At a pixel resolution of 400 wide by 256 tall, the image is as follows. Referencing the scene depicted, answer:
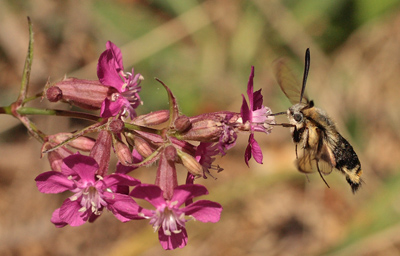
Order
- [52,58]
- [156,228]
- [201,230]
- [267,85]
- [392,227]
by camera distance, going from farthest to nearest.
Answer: [267,85]
[52,58]
[201,230]
[392,227]
[156,228]

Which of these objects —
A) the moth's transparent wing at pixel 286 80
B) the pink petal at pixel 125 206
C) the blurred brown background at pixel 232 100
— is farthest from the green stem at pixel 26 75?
the blurred brown background at pixel 232 100

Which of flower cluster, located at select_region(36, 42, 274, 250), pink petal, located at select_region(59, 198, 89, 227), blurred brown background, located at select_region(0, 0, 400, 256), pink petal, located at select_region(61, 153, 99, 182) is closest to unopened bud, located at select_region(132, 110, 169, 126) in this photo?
flower cluster, located at select_region(36, 42, 274, 250)

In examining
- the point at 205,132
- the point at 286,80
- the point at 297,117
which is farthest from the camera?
the point at 286,80

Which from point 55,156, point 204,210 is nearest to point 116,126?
→ point 55,156

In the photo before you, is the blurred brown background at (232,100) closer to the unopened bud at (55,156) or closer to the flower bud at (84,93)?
the unopened bud at (55,156)

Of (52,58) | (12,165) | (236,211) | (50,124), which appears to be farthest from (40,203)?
(236,211)

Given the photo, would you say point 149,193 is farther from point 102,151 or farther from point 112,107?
point 112,107

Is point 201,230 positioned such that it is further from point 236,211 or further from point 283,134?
point 283,134

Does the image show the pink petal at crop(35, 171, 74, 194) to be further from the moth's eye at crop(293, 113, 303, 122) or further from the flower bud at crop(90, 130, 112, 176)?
the moth's eye at crop(293, 113, 303, 122)
